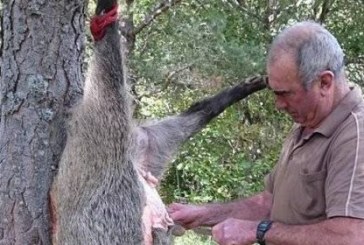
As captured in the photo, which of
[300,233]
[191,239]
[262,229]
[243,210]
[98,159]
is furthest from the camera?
[191,239]

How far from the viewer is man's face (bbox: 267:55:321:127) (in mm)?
2797

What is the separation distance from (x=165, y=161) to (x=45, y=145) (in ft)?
2.66

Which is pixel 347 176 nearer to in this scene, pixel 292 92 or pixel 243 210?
pixel 292 92

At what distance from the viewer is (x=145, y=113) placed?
7930 mm

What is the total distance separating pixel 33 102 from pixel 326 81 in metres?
1.29

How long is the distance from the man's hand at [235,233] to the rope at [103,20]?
3.24 feet

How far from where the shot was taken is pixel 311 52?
2.77 m

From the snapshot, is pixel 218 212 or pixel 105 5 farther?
pixel 218 212

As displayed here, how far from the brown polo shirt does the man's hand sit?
0.18 metres

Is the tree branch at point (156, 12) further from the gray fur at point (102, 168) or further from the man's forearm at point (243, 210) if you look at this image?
the gray fur at point (102, 168)

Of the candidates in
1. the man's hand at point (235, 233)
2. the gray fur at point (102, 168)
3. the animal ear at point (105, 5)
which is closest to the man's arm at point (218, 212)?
the gray fur at point (102, 168)

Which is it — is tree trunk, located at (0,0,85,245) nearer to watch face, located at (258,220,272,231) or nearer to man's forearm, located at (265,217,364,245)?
watch face, located at (258,220,272,231)

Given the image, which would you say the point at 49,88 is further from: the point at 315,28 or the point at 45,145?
the point at 315,28

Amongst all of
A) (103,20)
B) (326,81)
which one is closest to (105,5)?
(103,20)
